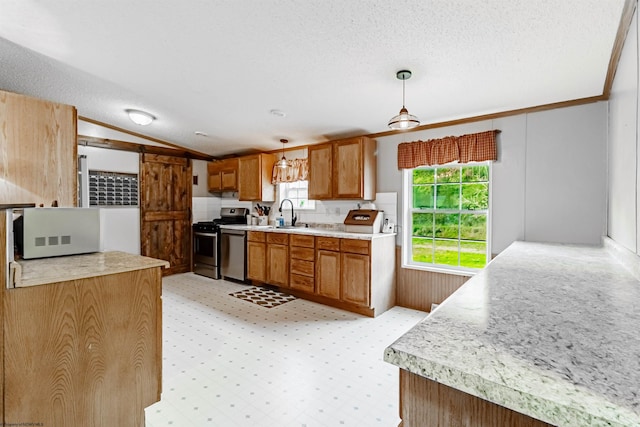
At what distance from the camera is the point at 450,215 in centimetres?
350

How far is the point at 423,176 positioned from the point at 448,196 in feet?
1.28

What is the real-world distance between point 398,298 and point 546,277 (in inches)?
103

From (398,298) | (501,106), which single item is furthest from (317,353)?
(501,106)

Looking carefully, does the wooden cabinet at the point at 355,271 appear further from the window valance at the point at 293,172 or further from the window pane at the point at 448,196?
the window valance at the point at 293,172

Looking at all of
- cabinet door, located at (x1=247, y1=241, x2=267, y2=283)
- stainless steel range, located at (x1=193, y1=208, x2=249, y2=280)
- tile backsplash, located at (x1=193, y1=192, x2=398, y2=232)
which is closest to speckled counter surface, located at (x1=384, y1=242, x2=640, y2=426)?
tile backsplash, located at (x1=193, y1=192, x2=398, y2=232)

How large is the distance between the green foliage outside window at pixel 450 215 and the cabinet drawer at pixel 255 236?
7.00 feet

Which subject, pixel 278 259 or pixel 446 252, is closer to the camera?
pixel 446 252

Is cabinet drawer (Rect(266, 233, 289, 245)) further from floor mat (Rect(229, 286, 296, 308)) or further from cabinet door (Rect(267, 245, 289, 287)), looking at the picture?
floor mat (Rect(229, 286, 296, 308))

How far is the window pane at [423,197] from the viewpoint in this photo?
12.0ft

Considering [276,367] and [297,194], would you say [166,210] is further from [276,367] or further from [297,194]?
[276,367]

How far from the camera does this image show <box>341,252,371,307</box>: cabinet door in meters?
3.39

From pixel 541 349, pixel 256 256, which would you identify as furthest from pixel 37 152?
pixel 541 349

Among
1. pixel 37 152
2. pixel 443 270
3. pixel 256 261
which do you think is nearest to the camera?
pixel 37 152

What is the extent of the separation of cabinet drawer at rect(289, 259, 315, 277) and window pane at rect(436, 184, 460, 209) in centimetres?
172
